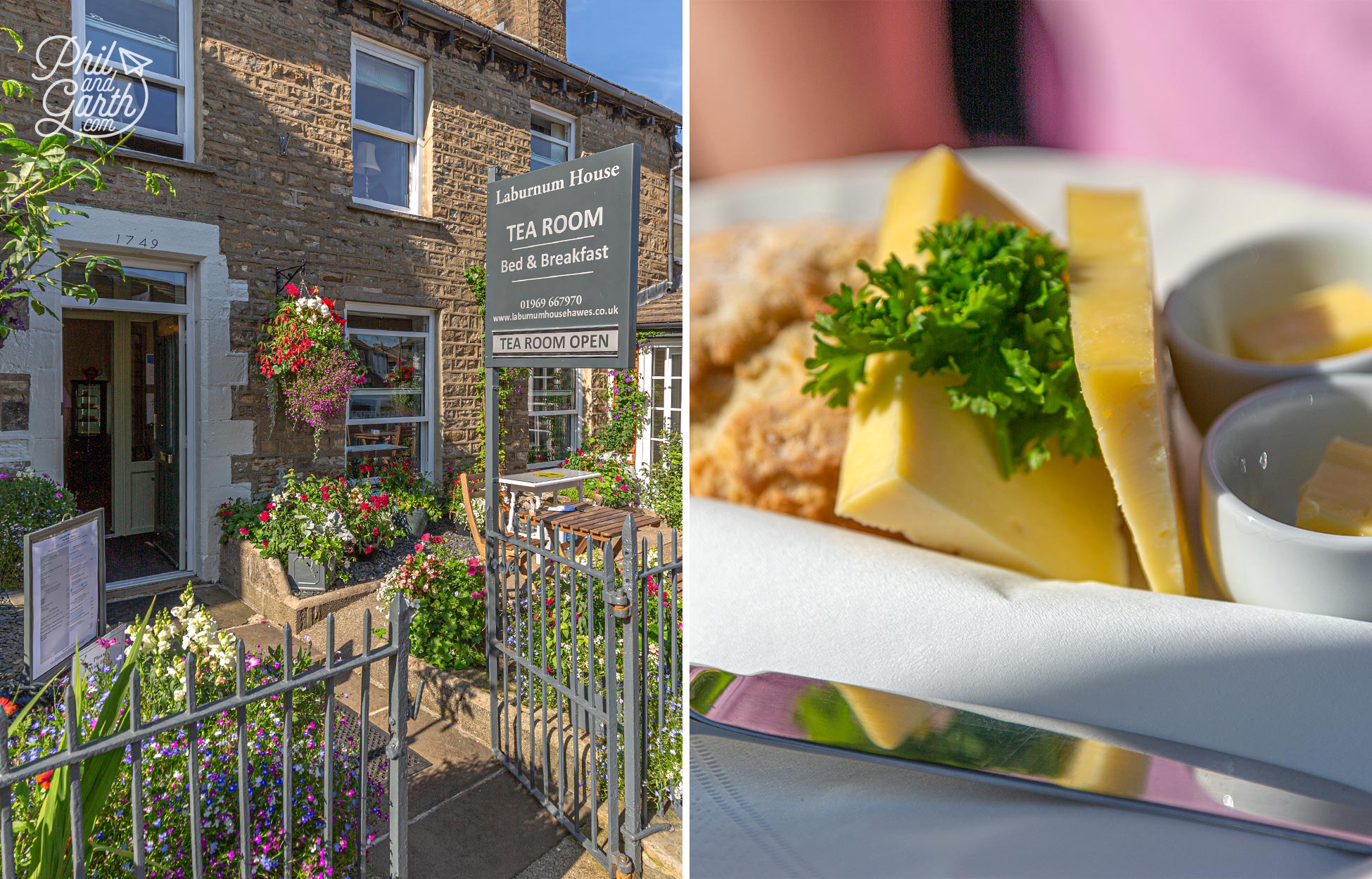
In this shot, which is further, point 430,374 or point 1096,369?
point 430,374

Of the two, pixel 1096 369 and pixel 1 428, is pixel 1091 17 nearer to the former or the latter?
pixel 1096 369

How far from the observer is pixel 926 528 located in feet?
1.16

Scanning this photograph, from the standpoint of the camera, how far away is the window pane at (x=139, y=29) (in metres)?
3.46

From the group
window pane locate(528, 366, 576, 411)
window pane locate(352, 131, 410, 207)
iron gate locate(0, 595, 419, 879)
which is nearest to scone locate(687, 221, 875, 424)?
iron gate locate(0, 595, 419, 879)

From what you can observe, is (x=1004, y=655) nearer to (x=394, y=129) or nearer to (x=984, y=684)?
(x=984, y=684)

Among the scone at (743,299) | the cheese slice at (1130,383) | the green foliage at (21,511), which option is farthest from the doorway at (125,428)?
the cheese slice at (1130,383)

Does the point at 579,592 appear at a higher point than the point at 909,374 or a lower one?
lower

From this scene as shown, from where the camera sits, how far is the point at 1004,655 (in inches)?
11.8

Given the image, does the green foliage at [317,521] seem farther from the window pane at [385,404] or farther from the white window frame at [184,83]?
the white window frame at [184,83]

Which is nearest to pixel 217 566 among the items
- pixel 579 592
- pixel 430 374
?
pixel 430 374

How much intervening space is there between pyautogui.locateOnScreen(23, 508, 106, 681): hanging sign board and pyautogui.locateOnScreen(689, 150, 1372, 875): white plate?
1.39 metres

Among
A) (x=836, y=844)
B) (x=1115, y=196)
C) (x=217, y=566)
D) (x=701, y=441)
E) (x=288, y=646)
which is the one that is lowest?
(x=217, y=566)

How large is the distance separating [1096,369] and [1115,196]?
0.10 metres

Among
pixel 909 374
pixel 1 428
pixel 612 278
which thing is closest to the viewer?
pixel 909 374
